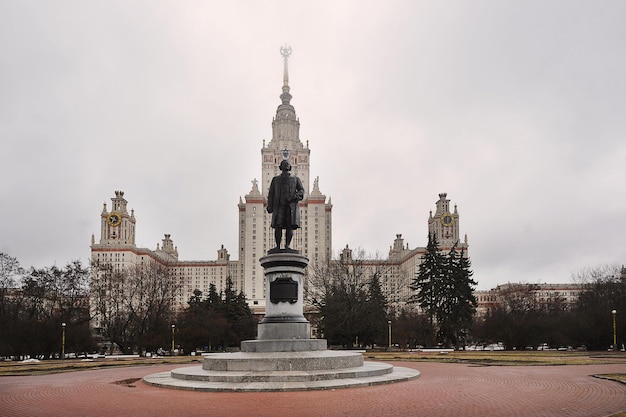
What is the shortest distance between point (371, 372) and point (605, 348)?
Result: 39.1 meters

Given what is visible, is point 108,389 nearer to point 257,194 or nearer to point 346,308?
point 346,308

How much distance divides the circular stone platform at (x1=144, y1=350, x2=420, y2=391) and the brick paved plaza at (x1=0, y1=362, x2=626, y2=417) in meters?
0.45

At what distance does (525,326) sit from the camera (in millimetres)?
47219

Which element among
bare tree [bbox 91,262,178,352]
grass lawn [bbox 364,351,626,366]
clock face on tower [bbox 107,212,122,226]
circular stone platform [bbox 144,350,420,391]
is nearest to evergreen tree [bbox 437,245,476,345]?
grass lawn [bbox 364,351,626,366]

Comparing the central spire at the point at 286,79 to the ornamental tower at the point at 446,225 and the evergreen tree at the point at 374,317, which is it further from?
the evergreen tree at the point at 374,317

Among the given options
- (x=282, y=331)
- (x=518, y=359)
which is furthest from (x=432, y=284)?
(x=282, y=331)

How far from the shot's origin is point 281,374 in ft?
48.2

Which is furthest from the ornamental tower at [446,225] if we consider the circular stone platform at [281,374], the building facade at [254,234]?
the circular stone platform at [281,374]

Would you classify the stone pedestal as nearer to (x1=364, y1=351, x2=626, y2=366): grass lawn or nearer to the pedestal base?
the pedestal base

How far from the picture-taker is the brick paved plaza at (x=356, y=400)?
10258 millimetres

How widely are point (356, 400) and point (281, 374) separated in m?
3.55

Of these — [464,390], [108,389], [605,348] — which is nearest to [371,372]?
[464,390]

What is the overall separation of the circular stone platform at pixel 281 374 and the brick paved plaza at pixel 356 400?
449mm

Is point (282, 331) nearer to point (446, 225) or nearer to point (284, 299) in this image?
point (284, 299)
